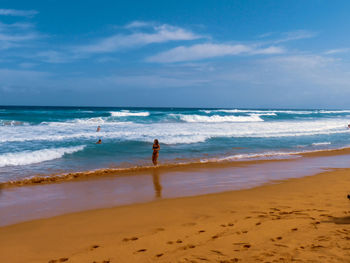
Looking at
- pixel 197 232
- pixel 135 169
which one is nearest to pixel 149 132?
pixel 135 169

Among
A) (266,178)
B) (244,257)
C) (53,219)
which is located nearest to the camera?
(244,257)

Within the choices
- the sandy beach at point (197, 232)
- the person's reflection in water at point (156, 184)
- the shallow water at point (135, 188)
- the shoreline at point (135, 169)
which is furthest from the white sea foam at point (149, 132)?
the sandy beach at point (197, 232)

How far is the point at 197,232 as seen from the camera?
5043 millimetres

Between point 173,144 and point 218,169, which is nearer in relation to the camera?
point 218,169

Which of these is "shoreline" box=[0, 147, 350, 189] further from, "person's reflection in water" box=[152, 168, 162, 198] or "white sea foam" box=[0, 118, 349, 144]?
"white sea foam" box=[0, 118, 349, 144]

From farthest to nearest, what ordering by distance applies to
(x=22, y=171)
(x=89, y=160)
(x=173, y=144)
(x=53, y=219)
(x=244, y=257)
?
1. (x=173, y=144)
2. (x=89, y=160)
3. (x=22, y=171)
4. (x=53, y=219)
5. (x=244, y=257)

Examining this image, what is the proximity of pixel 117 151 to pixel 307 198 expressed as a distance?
1017cm

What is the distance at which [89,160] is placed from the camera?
12.9 m

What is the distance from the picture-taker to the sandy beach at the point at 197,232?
163 inches

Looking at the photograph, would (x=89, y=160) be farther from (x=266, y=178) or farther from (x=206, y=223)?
(x=206, y=223)

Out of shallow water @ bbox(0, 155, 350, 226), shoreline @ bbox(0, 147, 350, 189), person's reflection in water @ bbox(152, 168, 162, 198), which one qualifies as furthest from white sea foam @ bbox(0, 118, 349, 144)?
shallow water @ bbox(0, 155, 350, 226)

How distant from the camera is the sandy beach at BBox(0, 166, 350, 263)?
4152 mm

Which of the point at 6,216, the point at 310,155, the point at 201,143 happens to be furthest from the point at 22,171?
the point at 310,155

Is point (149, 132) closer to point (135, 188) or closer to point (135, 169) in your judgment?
point (135, 169)
